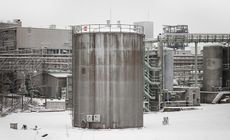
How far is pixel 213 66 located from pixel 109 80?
141 ft

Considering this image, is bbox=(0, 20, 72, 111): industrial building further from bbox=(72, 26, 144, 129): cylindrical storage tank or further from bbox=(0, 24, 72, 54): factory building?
bbox=(72, 26, 144, 129): cylindrical storage tank

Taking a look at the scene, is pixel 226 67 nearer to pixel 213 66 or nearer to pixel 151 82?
pixel 213 66

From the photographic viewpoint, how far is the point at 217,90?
7294 cm

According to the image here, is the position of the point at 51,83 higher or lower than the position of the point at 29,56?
lower

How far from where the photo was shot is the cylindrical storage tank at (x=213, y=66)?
74188 millimetres

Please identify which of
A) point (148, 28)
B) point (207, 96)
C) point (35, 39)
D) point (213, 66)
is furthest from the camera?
point (148, 28)

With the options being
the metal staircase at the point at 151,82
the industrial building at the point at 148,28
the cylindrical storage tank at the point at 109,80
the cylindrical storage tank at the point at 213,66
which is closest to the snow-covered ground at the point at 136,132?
the cylindrical storage tank at the point at 109,80

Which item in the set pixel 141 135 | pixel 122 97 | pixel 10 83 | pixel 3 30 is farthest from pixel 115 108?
pixel 3 30

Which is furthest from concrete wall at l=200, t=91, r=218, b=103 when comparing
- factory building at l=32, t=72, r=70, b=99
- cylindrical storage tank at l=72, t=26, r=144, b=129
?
cylindrical storage tank at l=72, t=26, r=144, b=129

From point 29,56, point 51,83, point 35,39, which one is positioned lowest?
point 51,83

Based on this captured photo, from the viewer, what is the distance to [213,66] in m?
74.4

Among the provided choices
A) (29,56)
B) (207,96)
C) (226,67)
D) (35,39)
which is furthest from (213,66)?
(35,39)

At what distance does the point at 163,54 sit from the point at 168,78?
9.36 ft

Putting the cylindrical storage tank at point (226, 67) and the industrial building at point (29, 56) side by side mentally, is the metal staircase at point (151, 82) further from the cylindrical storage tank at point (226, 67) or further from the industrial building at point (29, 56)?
the cylindrical storage tank at point (226, 67)
